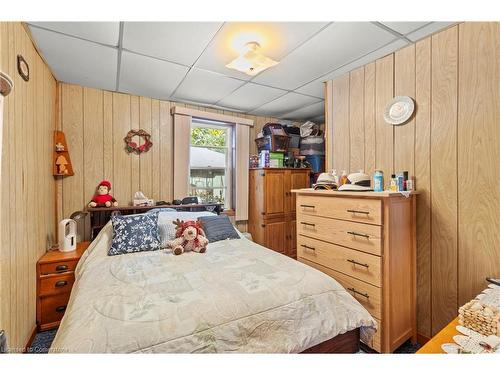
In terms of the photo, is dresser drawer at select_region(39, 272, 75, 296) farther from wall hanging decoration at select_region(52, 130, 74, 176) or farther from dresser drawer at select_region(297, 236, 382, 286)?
dresser drawer at select_region(297, 236, 382, 286)

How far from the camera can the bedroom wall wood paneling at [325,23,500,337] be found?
1.50 meters

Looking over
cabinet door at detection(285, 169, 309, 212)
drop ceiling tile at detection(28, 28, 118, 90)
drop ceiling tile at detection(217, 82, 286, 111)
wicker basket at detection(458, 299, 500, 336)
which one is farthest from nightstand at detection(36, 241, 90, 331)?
wicker basket at detection(458, 299, 500, 336)

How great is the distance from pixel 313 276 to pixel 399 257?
705 millimetres

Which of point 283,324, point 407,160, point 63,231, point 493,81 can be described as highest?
point 493,81

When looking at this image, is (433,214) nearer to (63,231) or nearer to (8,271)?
(8,271)

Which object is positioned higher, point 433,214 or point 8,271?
point 433,214

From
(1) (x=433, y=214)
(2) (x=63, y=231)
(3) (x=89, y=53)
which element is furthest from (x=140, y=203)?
(1) (x=433, y=214)

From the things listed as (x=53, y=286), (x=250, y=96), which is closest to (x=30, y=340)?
(x=53, y=286)

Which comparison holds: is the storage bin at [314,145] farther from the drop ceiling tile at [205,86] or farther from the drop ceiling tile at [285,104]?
the drop ceiling tile at [205,86]

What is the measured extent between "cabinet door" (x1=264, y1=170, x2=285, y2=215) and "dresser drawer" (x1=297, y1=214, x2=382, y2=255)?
1.22 meters

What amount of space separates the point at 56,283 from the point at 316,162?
3.50m

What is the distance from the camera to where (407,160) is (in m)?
1.89

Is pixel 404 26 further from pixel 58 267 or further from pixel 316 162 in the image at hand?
pixel 58 267
